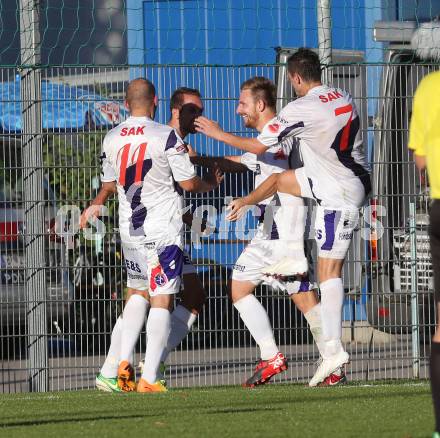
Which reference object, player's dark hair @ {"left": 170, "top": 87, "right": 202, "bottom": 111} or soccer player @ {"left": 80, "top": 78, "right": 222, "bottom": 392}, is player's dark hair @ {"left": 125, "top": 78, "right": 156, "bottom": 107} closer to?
soccer player @ {"left": 80, "top": 78, "right": 222, "bottom": 392}

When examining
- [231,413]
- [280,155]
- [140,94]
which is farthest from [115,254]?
[231,413]

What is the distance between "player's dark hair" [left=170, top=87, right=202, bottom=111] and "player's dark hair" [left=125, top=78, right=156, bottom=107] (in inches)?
26.1

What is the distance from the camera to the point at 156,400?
8781 millimetres

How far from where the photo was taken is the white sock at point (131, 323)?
9625 mm

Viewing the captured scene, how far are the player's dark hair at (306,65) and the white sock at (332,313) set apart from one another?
146 centimetres

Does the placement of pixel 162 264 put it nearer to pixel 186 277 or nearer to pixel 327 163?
pixel 186 277

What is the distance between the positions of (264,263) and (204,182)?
0.86 meters

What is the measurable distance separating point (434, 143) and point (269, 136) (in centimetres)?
361

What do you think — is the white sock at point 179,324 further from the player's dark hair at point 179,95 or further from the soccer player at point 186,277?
the player's dark hair at point 179,95

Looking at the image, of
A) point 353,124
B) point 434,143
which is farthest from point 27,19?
point 434,143

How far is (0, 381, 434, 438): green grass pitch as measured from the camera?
701 centimetres

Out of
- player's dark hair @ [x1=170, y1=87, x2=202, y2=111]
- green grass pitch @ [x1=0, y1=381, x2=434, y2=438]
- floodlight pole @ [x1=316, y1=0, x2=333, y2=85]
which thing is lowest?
green grass pitch @ [x1=0, y1=381, x2=434, y2=438]

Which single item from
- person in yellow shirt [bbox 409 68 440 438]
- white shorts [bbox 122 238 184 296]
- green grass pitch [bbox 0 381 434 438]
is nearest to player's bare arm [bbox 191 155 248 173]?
white shorts [bbox 122 238 184 296]

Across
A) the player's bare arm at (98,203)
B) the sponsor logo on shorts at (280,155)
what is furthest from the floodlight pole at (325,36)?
the player's bare arm at (98,203)
